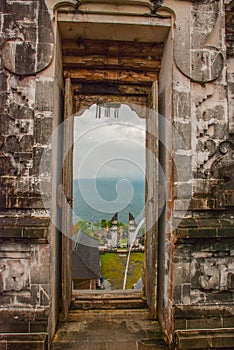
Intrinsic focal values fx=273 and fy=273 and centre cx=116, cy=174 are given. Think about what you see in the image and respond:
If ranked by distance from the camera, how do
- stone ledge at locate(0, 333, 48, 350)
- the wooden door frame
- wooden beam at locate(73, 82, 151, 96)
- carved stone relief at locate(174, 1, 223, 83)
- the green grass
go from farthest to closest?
the green grass → wooden beam at locate(73, 82, 151, 96) → the wooden door frame → carved stone relief at locate(174, 1, 223, 83) → stone ledge at locate(0, 333, 48, 350)

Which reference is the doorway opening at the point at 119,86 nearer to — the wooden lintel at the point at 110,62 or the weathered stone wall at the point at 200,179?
the wooden lintel at the point at 110,62

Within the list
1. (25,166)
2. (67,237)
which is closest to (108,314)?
(67,237)

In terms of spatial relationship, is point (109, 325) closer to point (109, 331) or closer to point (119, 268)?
point (109, 331)

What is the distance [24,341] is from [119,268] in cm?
1225

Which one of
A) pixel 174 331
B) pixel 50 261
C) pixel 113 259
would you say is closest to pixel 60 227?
Result: pixel 50 261

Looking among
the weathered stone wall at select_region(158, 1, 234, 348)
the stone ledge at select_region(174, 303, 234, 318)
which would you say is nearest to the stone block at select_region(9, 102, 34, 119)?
the weathered stone wall at select_region(158, 1, 234, 348)

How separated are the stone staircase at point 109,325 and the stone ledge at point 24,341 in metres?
0.36

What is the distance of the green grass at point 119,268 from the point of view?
41.3 feet

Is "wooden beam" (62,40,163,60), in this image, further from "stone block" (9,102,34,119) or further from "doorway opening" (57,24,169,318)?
"stone block" (9,102,34,119)

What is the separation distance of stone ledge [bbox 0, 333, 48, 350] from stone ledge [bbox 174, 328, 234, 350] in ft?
5.25

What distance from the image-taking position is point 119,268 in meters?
15.0

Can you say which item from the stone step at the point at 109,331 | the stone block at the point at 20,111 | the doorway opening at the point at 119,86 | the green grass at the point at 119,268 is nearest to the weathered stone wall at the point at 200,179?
the stone step at the point at 109,331

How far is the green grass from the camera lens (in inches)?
496

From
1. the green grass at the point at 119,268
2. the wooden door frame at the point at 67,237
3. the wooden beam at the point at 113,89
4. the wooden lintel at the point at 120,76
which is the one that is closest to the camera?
the wooden door frame at the point at 67,237
